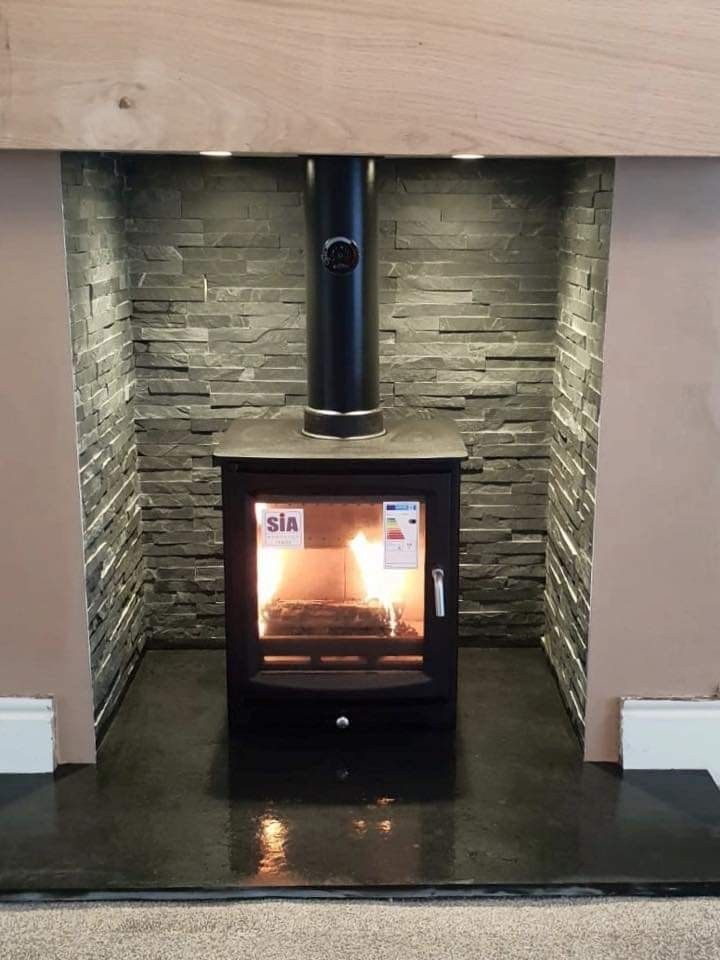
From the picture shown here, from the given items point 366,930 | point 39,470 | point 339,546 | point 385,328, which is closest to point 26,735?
point 39,470

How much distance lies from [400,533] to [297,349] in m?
0.73

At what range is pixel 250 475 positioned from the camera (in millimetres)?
2396

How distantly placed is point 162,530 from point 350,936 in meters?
1.46

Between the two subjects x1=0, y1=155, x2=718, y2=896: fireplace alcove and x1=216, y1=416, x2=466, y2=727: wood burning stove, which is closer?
x1=0, y1=155, x2=718, y2=896: fireplace alcove

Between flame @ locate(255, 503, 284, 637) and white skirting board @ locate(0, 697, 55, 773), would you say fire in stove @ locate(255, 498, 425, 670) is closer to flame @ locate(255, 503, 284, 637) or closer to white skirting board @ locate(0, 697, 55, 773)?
flame @ locate(255, 503, 284, 637)

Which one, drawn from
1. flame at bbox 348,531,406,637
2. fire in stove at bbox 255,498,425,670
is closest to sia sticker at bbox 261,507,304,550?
fire in stove at bbox 255,498,425,670

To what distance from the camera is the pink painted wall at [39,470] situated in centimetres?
221

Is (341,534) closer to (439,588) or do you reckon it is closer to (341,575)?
(341,575)

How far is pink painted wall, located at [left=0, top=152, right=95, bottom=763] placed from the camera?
87.1 inches

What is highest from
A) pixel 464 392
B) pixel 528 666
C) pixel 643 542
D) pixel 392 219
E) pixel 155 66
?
pixel 155 66

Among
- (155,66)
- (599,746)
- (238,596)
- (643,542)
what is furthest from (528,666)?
(155,66)

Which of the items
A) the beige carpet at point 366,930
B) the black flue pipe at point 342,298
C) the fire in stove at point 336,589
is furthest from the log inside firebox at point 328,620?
the beige carpet at point 366,930

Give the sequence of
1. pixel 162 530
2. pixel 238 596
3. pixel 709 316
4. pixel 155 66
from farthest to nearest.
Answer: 1. pixel 162 530
2. pixel 238 596
3. pixel 709 316
4. pixel 155 66

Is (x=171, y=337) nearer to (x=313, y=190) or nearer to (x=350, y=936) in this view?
(x=313, y=190)
